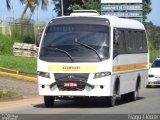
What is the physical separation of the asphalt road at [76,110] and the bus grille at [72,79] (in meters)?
0.67

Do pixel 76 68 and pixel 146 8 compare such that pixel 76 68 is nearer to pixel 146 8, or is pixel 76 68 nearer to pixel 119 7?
pixel 119 7

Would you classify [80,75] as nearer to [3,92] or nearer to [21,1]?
[3,92]

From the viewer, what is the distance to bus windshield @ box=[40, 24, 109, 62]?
1966 centimetres

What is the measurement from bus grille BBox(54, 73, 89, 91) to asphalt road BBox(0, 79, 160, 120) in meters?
0.67

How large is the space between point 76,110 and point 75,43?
2.19 m

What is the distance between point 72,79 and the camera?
64.0 feet

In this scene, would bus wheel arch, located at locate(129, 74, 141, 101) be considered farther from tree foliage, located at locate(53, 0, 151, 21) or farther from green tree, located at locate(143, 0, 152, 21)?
green tree, located at locate(143, 0, 152, 21)

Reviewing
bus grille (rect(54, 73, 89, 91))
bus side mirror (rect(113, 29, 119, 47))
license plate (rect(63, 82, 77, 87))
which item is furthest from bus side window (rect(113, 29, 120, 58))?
license plate (rect(63, 82, 77, 87))

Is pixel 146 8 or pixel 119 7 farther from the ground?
pixel 119 7

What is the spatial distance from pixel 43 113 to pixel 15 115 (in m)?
1.12

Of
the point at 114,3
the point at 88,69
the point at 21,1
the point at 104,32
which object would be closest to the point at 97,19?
the point at 104,32

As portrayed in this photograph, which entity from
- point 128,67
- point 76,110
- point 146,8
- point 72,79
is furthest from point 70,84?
point 146,8

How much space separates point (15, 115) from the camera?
17312 millimetres

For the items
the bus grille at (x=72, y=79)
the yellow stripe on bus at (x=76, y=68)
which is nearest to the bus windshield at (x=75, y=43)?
the yellow stripe on bus at (x=76, y=68)
